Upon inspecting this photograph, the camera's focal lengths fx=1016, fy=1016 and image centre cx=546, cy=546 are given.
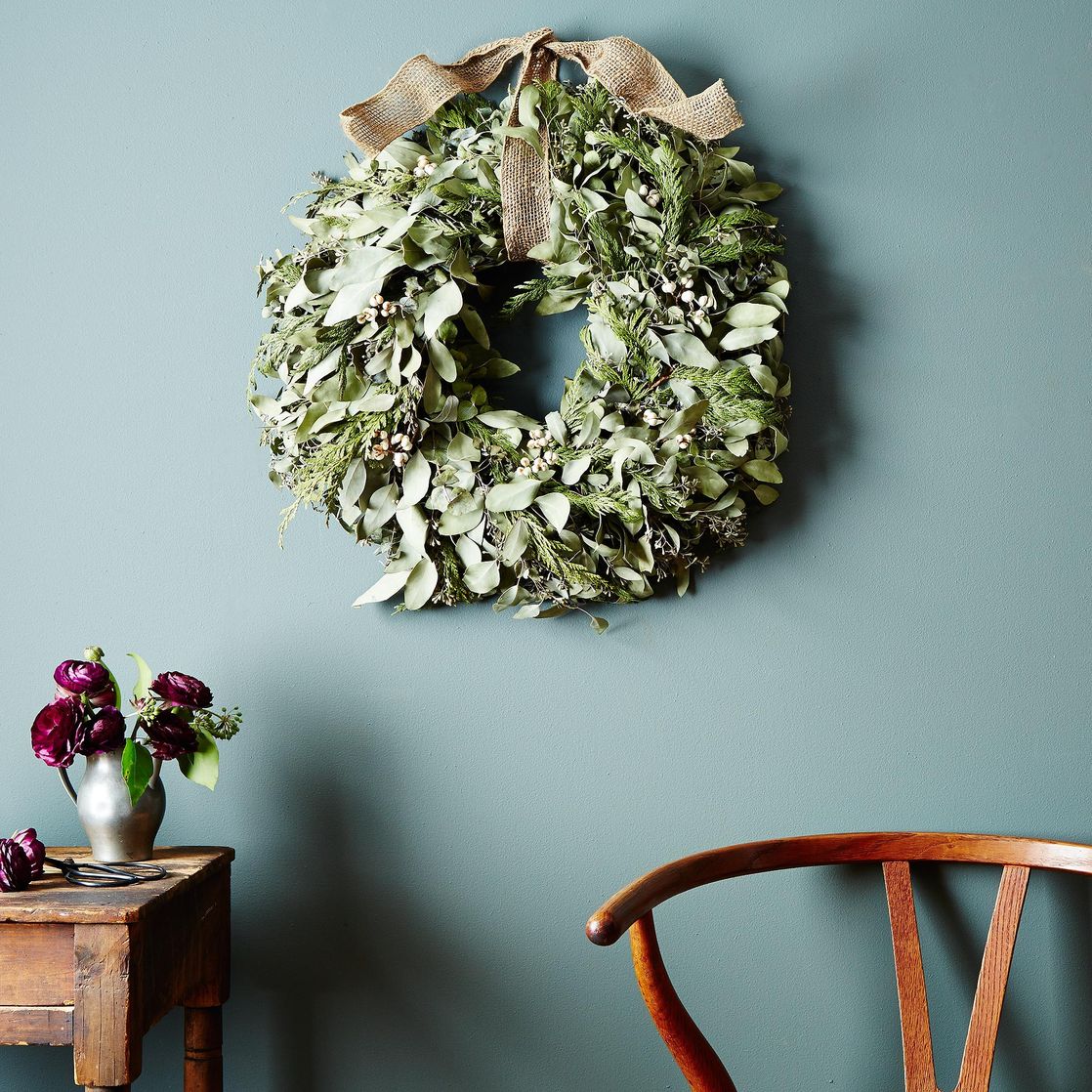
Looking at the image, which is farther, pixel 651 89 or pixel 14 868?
pixel 651 89

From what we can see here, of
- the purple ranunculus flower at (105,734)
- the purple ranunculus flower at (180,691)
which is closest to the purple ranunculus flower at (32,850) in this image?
the purple ranunculus flower at (105,734)

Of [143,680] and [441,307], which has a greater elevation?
[441,307]

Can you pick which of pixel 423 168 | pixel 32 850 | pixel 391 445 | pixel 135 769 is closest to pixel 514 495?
pixel 391 445

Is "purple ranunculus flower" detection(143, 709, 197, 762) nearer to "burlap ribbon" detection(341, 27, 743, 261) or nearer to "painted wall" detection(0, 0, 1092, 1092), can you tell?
"painted wall" detection(0, 0, 1092, 1092)

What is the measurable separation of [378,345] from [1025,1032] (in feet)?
4.09

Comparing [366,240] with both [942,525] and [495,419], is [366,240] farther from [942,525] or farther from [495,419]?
[942,525]

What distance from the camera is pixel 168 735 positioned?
123 cm

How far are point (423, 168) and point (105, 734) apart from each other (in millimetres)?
819

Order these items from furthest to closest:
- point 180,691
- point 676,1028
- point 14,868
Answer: point 180,691
point 14,868
point 676,1028

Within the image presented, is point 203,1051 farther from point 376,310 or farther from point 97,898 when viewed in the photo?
point 376,310

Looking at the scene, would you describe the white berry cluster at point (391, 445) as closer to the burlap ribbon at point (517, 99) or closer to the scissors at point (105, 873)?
the burlap ribbon at point (517, 99)

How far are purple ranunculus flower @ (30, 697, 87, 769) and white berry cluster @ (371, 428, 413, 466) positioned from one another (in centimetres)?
48

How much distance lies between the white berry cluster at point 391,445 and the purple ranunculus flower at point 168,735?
16.0 inches

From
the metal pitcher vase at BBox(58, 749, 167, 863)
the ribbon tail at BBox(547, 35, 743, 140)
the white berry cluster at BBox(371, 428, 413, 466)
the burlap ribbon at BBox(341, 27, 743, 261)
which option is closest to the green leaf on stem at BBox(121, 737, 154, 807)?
the metal pitcher vase at BBox(58, 749, 167, 863)
